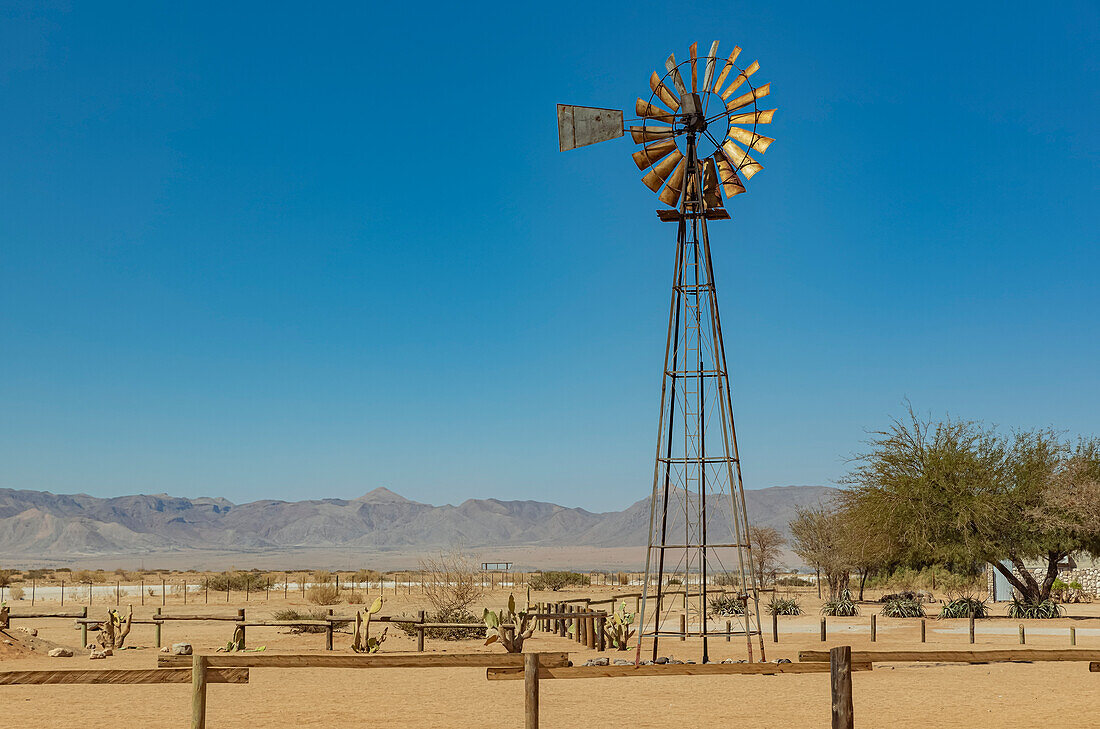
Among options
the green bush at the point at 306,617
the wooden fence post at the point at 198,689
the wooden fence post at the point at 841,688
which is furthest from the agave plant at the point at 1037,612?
the wooden fence post at the point at 198,689

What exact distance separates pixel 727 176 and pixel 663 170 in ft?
3.91

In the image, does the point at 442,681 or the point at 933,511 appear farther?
the point at 933,511

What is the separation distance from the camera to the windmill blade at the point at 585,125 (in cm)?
1775

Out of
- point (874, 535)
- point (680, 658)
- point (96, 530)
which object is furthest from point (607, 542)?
point (680, 658)

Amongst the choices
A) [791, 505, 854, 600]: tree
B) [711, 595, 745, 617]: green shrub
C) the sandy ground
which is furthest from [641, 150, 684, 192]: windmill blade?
[791, 505, 854, 600]: tree

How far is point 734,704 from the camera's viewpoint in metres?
16.0

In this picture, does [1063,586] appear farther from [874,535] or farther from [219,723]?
[219,723]

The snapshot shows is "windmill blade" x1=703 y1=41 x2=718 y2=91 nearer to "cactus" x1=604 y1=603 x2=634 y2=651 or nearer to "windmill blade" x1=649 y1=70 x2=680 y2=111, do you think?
"windmill blade" x1=649 y1=70 x2=680 y2=111

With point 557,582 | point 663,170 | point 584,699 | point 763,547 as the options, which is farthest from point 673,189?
point 557,582

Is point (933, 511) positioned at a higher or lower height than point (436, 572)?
higher

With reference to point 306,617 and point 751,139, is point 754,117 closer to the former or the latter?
point 751,139

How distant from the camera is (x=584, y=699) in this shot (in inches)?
665

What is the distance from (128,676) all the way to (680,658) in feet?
49.3

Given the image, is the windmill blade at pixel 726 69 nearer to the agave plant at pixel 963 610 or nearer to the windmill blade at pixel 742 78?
the windmill blade at pixel 742 78
